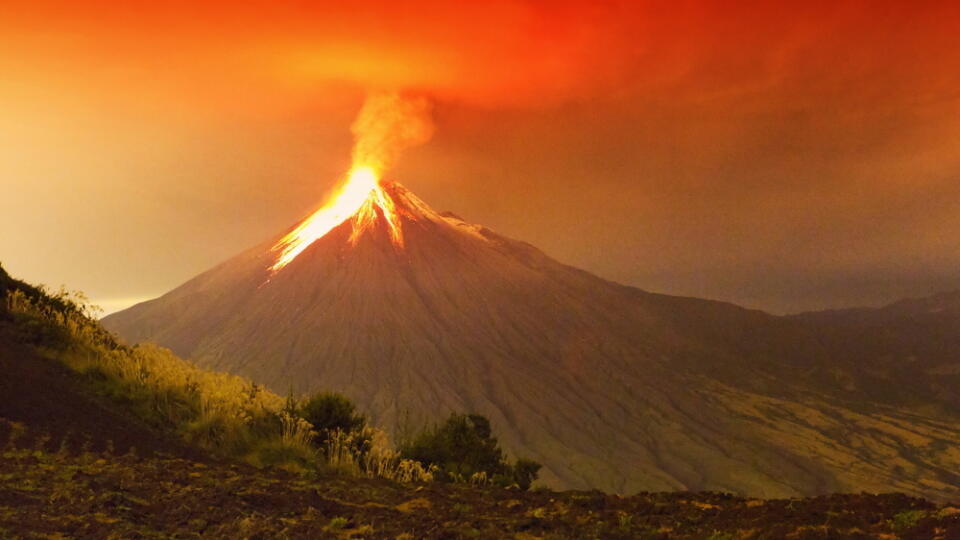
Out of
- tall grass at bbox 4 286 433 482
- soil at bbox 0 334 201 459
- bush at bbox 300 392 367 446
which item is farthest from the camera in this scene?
bush at bbox 300 392 367 446

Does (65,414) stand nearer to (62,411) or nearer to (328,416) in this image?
(62,411)

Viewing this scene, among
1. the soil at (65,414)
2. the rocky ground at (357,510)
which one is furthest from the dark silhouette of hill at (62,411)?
the rocky ground at (357,510)

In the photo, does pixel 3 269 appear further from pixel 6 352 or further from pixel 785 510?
pixel 785 510

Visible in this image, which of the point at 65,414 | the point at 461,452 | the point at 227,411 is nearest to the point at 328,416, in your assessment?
the point at 227,411

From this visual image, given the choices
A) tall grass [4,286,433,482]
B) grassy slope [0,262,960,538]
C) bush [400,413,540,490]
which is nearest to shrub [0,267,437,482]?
tall grass [4,286,433,482]

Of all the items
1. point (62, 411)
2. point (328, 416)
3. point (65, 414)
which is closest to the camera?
point (65, 414)

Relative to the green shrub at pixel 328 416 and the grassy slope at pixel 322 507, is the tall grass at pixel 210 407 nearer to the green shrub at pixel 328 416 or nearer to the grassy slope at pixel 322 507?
the green shrub at pixel 328 416

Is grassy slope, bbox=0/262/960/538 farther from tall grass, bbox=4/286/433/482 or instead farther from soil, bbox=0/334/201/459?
tall grass, bbox=4/286/433/482
